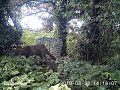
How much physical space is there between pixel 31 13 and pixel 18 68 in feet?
20.9

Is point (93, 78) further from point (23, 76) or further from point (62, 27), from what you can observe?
point (62, 27)

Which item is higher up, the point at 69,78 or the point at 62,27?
the point at 62,27

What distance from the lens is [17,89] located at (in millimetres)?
3785

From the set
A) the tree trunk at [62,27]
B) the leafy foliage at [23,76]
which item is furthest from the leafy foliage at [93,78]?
the tree trunk at [62,27]

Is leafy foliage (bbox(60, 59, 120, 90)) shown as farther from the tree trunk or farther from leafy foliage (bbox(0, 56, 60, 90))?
the tree trunk

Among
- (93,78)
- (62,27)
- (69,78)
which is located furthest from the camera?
(62,27)

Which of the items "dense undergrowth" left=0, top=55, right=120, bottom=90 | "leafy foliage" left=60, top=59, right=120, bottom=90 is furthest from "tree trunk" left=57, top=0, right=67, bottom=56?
"leafy foliage" left=60, top=59, right=120, bottom=90

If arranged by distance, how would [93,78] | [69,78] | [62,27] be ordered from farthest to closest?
[62,27], [69,78], [93,78]

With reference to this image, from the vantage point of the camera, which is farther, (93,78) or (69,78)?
(69,78)

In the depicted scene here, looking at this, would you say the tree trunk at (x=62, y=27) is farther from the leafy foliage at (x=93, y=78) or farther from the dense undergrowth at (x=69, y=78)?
the leafy foliage at (x=93, y=78)

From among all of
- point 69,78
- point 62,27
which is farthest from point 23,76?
point 62,27

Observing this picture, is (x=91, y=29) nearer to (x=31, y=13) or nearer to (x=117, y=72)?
(x=117, y=72)

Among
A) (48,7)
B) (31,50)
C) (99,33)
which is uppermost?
(48,7)

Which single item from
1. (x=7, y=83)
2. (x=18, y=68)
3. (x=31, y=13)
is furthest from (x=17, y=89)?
(x=31, y=13)
